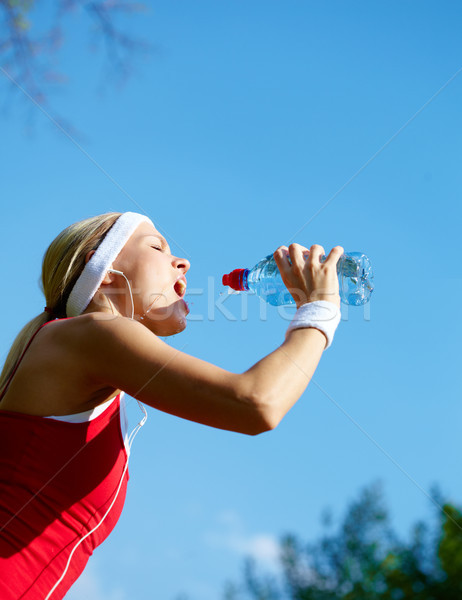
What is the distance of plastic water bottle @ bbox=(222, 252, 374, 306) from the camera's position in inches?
145

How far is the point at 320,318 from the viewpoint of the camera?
1952 mm

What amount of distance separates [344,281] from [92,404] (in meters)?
2.20

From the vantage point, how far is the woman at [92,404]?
5.67 feet

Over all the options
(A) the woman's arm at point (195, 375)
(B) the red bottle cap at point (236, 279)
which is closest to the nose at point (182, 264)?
(B) the red bottle cap at point (236, 279)

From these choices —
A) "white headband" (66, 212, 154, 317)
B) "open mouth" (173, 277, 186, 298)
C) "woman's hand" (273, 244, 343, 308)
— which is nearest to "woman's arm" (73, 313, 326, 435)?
"woman's hand" (273, 244, 343, 308)

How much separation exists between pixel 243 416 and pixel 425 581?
15.8 metres

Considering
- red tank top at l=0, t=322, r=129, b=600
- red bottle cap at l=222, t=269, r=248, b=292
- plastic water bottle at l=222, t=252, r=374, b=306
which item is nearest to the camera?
red tank top at l=0, t=322, r=129, b=600

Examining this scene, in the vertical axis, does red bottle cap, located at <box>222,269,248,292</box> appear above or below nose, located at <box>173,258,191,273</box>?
above

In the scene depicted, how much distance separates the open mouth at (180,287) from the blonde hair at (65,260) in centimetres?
41

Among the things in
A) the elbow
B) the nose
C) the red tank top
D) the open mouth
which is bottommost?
the red tank top

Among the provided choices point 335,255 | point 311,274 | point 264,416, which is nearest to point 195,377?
point 264,416

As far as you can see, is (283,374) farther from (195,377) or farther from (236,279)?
(236,279)

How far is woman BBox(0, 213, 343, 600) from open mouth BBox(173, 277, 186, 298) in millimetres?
508

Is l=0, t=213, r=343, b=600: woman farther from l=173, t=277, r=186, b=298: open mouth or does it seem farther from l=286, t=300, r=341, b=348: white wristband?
l=173, t=277, r=186, b=298: open mouth
